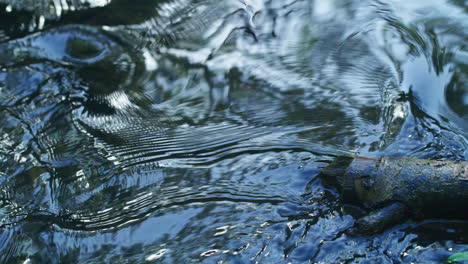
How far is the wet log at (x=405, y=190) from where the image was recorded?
197 cm

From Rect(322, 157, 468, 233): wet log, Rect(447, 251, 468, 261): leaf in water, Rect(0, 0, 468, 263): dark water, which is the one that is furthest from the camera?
Rect(0, 0, 468, 263): dark water

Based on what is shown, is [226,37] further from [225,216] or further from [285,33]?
[225,216]

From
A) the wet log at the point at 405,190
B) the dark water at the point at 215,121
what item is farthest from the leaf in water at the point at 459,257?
the wet log at the point at 405,190

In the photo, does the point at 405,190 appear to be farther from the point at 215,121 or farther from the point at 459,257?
the point at 215,121

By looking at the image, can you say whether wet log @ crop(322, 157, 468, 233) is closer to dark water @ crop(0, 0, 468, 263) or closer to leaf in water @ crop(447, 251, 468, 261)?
dark water @ crop(0, 0, 468, 263)

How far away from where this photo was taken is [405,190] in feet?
6.63

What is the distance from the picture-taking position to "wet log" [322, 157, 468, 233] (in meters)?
1.97

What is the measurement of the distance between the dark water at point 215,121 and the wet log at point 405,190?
5 cm

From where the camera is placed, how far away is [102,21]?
12.8 ft

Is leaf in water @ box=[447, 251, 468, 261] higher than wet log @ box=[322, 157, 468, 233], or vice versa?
wet log @ box=[322, 157, 468, 233]

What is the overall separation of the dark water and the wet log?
0.05 metres

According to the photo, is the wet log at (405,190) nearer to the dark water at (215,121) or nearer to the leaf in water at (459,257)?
the dark water at (215,121)

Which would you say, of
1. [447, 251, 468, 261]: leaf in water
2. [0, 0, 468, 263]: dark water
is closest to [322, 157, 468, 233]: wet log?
[0, 0, 468, 263]: dark water

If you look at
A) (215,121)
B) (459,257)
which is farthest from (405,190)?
(215,121)
